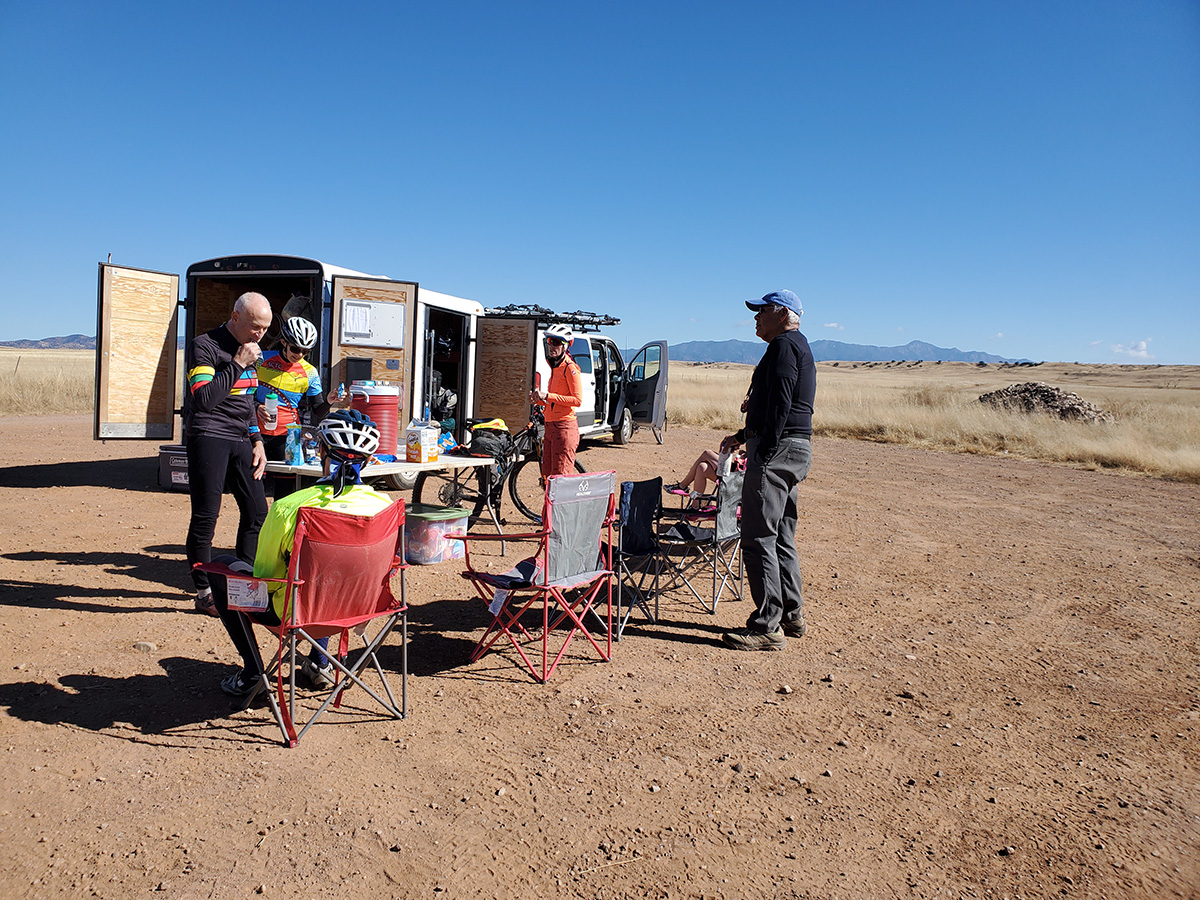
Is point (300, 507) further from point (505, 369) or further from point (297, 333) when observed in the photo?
point (505, 369)

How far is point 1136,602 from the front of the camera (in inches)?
220

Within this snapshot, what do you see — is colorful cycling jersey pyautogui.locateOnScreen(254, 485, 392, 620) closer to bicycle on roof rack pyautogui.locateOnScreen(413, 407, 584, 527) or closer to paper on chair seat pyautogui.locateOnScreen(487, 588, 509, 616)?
paper on chair seat pyautogui.locateOnScreen(487, 588, 509, 616)

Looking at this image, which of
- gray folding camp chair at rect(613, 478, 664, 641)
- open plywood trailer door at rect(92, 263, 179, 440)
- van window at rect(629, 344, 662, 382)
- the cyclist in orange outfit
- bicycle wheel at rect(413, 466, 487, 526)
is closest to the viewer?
gray folding camp chair at rect(613, 478, 664, 641)

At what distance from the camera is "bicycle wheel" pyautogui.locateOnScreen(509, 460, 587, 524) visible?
7.30m

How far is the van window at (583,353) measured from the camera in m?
12.6

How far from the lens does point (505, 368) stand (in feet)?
33.4

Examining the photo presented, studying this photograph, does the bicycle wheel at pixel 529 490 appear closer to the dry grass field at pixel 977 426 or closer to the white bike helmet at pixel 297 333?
the white bike helmet at pixel 297 333

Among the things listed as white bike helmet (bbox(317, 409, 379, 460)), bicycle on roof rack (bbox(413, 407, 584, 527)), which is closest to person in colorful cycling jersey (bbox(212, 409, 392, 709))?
white bike helmet (bbox(317, 409, 379, 460))

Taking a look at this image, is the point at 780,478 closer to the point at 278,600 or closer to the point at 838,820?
the point at 838,820

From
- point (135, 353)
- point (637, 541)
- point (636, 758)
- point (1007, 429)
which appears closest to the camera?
point (636, 758)

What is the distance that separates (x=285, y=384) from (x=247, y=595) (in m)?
2.13

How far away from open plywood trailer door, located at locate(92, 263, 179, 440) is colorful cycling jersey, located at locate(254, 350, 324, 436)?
4059 millimetres

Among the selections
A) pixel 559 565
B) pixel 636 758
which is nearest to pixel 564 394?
pixel 559 565

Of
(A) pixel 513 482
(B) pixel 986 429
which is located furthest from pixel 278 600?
(B) pixel 986 429
